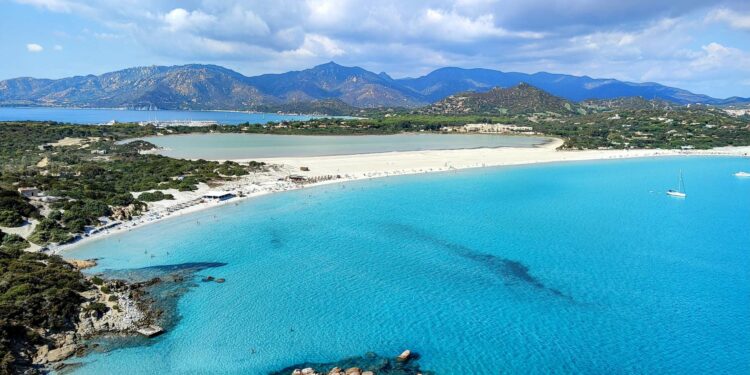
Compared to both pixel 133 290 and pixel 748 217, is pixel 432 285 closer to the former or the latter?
pixel 133 290

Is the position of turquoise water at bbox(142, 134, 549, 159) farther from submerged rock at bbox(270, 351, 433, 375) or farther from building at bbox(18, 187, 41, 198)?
submerged rock at bbox(270, 351, 433, 375)

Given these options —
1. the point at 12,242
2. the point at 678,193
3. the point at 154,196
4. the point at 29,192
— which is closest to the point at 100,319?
the point at 12,242

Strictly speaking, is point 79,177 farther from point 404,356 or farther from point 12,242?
point 404,356

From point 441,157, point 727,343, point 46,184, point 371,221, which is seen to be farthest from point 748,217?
point 46,184

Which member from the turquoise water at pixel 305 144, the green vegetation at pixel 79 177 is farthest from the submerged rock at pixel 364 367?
the turquoise water at pixel 305 144

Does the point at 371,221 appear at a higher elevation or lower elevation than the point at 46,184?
lower

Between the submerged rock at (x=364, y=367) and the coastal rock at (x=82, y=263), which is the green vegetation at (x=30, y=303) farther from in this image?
the submerged rock at (x=364, y=367)

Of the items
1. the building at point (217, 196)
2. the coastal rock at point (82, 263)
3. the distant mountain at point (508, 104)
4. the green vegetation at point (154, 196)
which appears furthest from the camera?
the distant mountain at point (508, 104)

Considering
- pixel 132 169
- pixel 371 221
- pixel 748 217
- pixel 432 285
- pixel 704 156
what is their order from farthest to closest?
1. pixel 704 156
2. pixel 132 169
3. pixel 748 217
4. pixel 371 221
5. pixel 432 285
